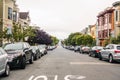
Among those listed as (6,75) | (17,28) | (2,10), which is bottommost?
(6,75)

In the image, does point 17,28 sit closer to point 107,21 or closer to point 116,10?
point 116,10

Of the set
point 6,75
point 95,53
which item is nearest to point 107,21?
point 95,53

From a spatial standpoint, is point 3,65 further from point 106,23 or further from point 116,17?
point 106,23

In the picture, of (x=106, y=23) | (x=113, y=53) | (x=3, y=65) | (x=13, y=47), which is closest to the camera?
(x=3, y=65)

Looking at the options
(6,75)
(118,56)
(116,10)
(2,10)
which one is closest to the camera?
(6,75)

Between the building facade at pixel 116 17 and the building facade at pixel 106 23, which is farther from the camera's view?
the building facade at pixel 106 23

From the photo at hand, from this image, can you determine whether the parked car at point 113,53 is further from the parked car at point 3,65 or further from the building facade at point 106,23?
the building facade at point 106,23

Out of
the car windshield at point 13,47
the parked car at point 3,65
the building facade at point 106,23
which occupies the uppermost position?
the building facade at point 106,23

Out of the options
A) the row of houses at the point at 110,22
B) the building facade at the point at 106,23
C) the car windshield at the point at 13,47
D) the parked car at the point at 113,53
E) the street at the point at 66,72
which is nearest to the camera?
the street at the point at 66,72

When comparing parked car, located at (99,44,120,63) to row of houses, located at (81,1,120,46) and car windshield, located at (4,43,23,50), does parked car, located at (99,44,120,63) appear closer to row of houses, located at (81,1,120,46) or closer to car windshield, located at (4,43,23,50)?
car windshield, located at (4,43,23,50)

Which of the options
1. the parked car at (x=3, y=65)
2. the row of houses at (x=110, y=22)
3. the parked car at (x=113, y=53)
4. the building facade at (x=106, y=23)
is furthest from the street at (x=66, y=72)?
the building facade at (x=106, y=23)

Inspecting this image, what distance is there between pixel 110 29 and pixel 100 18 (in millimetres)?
10577

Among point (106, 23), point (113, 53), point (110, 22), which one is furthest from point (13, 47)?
point (106, 23)

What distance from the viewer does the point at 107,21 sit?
68.5 metres
